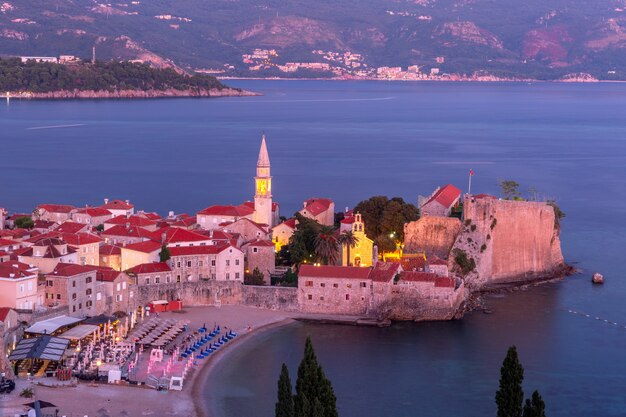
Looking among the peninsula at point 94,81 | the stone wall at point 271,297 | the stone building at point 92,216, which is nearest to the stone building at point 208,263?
the stone wall at point 271,297

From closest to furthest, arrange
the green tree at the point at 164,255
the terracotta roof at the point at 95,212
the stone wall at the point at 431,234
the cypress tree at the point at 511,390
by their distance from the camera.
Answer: the cypress tree at the point at 511,390
the green tree at the point at 164,255
the stone wall at the point at 431,234
the terracotta roof at the point at 95,212

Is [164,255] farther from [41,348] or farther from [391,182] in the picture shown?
[391,182]

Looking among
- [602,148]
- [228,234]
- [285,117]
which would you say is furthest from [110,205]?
[285,117]

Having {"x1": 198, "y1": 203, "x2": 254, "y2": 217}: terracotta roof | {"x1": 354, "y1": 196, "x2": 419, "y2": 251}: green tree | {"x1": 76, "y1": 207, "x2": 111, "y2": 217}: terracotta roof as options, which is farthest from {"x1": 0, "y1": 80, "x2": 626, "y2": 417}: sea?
{"x1": 76, "y1": 207, "x2": 111, "y2": 217}: terracotta roof

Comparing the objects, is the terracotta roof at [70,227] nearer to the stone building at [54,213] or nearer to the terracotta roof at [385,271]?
the stone building at [54,213]

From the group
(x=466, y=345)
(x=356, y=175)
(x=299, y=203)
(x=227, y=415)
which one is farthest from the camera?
(x=356, y=175)

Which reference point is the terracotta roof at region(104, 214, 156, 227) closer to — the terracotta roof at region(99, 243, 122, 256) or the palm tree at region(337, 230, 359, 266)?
the terracotta roof at region(99, 243, 122, 256)

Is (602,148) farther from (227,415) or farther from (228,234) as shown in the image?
(227,415)
